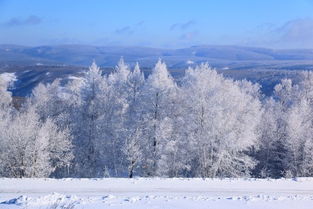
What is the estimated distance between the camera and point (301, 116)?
46.7m

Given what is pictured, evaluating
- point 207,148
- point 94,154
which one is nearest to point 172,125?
point 207,148

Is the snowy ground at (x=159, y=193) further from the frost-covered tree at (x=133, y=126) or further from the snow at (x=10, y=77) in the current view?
the snow at (x=10, y=77)

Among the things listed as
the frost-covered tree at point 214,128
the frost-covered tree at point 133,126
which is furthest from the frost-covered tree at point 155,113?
the frost-covered tree at point 214,128

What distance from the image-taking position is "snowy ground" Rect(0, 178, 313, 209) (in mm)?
22641

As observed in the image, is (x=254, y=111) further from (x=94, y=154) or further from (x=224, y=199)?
(x=224, y=199)

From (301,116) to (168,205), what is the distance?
93.1 ft

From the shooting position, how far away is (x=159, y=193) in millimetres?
25516

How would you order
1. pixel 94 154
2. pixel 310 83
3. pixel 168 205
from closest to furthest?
pixel 168 205 → pixel 94 154 → pixel 310 83

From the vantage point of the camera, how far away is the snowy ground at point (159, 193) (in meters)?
22.6

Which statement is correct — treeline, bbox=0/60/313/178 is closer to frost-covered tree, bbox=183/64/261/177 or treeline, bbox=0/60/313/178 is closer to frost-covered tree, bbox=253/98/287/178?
→ frost-covered tree, bbox=183/64/261/177

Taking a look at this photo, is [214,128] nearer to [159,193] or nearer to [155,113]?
[155,113]

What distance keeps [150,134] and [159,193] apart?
40.9 feet

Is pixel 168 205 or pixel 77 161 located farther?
pixel 77 161

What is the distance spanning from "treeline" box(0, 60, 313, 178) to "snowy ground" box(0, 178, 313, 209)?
319 inches
